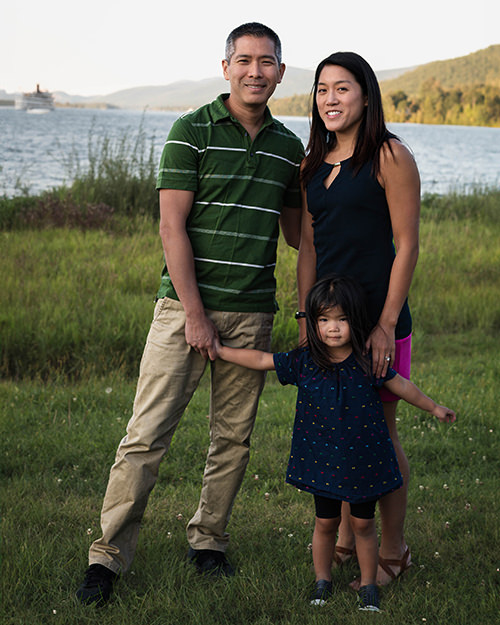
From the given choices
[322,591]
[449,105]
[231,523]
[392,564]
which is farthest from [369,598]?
[449,105]

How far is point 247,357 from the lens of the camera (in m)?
2.94

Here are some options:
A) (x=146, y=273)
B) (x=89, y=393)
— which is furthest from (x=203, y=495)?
(x=146, y=273)

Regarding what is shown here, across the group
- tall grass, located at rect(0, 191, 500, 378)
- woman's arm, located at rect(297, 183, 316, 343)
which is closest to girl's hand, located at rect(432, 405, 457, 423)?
woman's arm, located at rect(297, 183, 316, 343)

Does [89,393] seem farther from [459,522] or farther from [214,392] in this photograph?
[459,522]

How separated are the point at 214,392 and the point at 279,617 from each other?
945 millimetres

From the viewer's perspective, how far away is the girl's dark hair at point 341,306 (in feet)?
8.89

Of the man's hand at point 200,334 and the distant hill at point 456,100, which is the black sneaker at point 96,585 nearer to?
the man's hand at point 200,334

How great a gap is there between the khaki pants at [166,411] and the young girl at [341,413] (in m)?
0.28

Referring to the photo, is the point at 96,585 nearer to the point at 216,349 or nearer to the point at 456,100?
the point at 216,349

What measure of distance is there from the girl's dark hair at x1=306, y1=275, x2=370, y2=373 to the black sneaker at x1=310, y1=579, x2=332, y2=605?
917 mm

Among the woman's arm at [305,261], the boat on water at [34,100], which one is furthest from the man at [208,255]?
the boat on water at [34,100]

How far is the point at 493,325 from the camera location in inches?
305

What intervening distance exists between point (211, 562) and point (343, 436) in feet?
3.06

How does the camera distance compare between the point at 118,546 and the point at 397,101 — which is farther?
the point at 397,101
